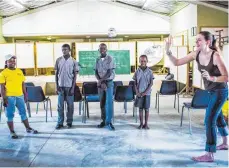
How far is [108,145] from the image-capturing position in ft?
15.2

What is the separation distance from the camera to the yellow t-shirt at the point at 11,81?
4.92 m

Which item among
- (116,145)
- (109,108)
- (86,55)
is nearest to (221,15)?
(86,55)

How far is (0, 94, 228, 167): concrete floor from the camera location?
3922 mm

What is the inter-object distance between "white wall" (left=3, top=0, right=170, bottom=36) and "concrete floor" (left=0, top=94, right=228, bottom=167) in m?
7.11

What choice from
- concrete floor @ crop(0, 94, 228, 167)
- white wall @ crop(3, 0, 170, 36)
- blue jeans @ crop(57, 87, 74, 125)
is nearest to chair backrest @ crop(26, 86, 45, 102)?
concrete floor @ crop(0, 94, 228, 167)

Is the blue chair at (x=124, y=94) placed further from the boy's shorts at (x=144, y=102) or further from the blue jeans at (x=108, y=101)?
the boy's shorts at (x=144, y=102)

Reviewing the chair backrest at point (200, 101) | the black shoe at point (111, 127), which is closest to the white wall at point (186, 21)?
the chair backrest at point (200, 101)

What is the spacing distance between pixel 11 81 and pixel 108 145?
186 cm

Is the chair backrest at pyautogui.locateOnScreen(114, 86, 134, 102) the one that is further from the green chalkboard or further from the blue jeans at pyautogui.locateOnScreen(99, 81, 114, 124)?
the green chalkboard

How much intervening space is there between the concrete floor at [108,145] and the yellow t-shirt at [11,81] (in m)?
0.78

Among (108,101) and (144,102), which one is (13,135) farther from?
(144,102)

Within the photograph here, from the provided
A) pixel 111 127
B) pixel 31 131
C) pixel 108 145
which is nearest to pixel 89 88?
pixel 111 127

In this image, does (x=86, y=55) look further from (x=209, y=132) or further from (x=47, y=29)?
(x=209, y=132)

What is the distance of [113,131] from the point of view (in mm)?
5492
